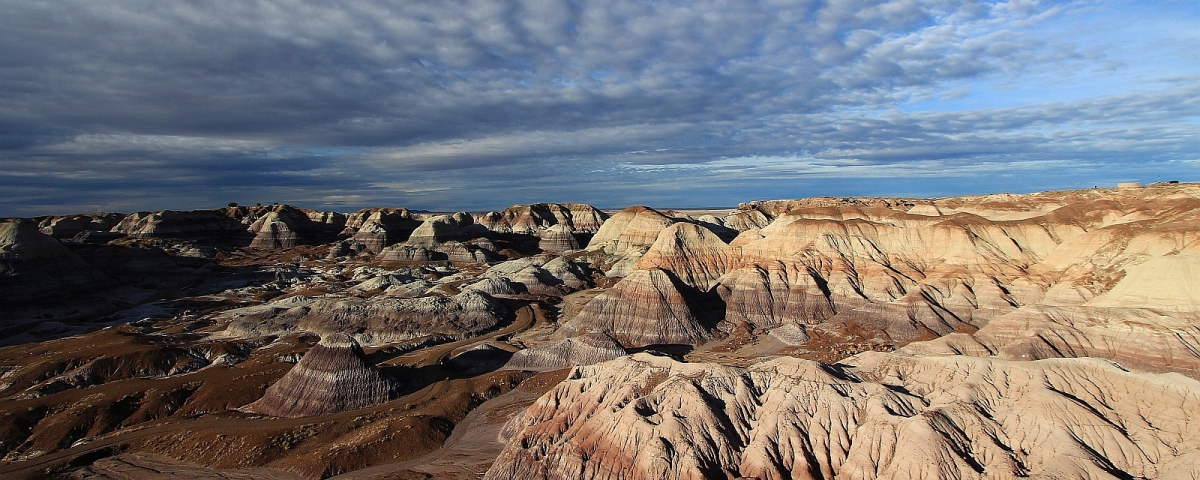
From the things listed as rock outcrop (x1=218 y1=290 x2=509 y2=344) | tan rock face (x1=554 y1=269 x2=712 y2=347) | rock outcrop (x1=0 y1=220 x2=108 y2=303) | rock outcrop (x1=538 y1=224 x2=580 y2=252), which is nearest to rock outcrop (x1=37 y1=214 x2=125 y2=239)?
rock outcrop (x1=0 y1=220 x2=108 y2=303)

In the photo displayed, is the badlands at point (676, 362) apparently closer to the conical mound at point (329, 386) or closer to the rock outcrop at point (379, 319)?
the conical mound at point (329, 386)

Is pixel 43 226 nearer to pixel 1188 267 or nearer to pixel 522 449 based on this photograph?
pixel 522 449

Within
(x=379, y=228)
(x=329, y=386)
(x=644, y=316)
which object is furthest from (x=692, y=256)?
(x=379, y=228)

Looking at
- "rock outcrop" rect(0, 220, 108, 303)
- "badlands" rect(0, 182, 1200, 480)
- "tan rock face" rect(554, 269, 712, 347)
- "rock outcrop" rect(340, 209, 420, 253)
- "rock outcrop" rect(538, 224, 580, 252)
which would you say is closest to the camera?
"badlands" rect(0, 182, 1200, 480)

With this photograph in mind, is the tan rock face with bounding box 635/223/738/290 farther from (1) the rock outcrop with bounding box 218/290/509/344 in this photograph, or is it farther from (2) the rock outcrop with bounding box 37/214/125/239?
(2) the rock outcrop with bounding box 37/214/125/239

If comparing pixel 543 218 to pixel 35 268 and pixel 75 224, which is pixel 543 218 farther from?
pixel 75 224

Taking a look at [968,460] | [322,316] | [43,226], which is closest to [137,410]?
[322,316]
